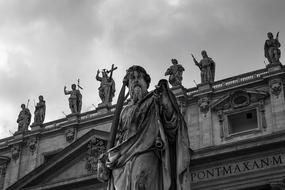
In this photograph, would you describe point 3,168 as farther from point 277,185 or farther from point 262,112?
point 277,185

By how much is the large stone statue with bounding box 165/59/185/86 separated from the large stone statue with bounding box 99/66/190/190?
69.8 feet

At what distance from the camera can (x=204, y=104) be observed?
2622 cm

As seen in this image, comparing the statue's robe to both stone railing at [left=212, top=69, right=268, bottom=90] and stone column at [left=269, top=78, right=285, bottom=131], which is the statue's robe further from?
stone railing at [left=212, top=69, right=268, bottom=90]

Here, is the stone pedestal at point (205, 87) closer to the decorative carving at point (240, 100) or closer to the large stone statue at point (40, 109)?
the decorative carving at point (240, 100)

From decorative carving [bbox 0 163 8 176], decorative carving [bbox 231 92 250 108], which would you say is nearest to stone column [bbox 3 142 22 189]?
decorative carving [bbox 0 163 8 176]

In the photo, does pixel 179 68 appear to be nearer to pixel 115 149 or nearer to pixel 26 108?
pixel 26 108

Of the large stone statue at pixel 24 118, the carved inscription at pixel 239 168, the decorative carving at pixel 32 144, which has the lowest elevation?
the carved inscription at pixel 239 168

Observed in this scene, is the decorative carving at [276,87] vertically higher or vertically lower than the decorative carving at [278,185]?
higher

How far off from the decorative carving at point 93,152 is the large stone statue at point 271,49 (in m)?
8.67

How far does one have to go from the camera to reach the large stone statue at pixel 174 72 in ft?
90.4

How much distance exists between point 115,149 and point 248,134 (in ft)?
63.7

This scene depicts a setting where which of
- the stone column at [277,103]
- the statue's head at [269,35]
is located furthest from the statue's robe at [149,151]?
the statue's head at [269,35]

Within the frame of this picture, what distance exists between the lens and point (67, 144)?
30.0 m

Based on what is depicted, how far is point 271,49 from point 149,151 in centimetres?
2137
